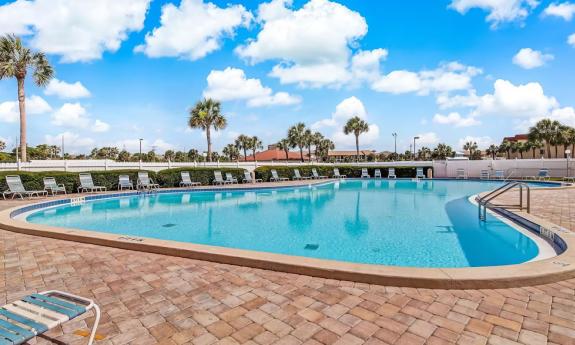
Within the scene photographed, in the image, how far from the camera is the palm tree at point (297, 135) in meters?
48.2

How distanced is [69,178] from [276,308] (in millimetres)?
16272

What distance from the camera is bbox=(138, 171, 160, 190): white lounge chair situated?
17.1 meters

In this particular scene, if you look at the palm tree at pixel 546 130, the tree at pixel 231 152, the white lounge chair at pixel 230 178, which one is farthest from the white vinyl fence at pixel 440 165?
the tree at pixel 231 152

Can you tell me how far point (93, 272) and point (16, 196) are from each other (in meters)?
13.1

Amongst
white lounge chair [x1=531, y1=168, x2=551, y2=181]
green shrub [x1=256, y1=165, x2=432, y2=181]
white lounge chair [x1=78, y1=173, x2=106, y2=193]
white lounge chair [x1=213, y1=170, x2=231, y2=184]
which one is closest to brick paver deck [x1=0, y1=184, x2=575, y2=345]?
white lounge chair [x1=78, y1=173, x2=106, y2=193]

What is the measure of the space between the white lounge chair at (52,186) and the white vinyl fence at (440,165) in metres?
1.93

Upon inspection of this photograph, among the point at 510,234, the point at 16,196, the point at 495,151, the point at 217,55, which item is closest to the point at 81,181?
the point at 16,196

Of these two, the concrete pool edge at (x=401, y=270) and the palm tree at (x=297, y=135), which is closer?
the concrete pool edge at (x=401, y=270)

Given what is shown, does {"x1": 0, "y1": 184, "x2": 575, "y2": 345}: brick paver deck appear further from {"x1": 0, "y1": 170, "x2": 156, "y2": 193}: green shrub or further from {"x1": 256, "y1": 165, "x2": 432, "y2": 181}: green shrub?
{"x1": 256, "y1": 165, "x2": 432, "y2": 181}: green shrub

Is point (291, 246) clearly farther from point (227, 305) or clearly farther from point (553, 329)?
point (553, 329)

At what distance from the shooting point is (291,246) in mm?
7027

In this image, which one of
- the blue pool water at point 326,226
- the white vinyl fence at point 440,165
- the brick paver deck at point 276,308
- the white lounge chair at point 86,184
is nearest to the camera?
the brick paver deck at point 276,308

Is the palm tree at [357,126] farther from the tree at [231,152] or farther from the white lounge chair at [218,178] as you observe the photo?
the tree at [231,152]

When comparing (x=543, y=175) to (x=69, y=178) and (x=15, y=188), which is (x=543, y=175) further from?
(x=15, y=188)
